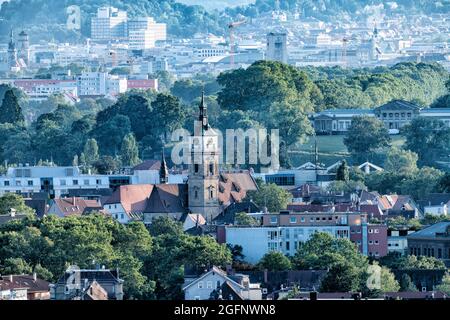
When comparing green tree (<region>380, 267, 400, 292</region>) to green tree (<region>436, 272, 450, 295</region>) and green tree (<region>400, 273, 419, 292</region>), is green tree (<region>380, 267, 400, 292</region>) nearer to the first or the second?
green tree (<region>400, 273, 419, 292</region>)

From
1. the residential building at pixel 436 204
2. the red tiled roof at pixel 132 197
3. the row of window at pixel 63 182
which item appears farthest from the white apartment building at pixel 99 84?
the residential building at pixel 436 204

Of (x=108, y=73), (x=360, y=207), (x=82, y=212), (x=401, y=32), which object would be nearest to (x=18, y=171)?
(x=82, y=212)

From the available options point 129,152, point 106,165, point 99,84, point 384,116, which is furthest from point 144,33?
point 106,165

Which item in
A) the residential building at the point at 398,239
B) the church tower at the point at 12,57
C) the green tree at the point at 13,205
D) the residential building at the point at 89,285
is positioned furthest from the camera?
the church tower at the point at 12,57

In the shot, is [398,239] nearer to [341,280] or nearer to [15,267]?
[15,267]

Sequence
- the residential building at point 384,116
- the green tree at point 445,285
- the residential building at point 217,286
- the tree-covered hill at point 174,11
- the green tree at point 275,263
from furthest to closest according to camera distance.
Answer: the tree-covered hill at point 174,11 → the residential building at point 384,116 → the green tree at point 275,263 → the green tree at point 445,285 → the residential building at point 217,286

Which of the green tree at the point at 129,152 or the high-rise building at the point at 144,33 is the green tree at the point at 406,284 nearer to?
the green tree at the point at 129,152

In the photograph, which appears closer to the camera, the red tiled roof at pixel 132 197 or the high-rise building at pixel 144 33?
the red tiled roof at pixel 132 197
